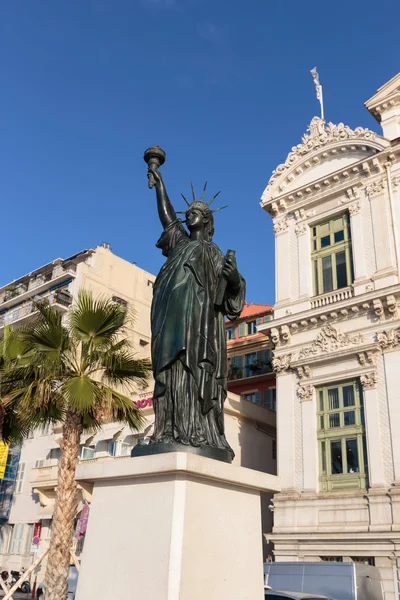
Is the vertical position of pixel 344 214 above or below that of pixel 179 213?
above

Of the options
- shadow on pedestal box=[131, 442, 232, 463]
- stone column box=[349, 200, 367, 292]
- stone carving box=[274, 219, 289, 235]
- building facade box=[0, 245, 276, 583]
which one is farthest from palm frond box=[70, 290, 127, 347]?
stone carving box=[274, 219, 289, 235]

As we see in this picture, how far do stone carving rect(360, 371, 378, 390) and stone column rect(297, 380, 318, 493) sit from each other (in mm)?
2410

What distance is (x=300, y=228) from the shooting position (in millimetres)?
26453

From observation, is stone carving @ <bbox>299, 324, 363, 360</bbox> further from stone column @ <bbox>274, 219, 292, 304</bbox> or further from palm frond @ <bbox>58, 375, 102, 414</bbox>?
palm frond @ <bbox>58, 375, 102, 414</bbox>

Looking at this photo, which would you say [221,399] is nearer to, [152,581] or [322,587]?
[152,581]

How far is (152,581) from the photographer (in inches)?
158

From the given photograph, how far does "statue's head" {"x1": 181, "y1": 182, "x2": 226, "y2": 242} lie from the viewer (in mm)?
6003

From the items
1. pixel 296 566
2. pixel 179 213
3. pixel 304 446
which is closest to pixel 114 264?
pixel 304 446

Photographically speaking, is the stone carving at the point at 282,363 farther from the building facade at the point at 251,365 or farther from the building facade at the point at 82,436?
the building facade at the point at 251,365

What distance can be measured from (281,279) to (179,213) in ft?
66.0

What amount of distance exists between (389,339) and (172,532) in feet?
60.9

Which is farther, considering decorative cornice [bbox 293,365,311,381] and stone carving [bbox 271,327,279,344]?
stone carving [bbox 271,327,279,344]

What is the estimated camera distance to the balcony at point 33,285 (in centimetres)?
4394

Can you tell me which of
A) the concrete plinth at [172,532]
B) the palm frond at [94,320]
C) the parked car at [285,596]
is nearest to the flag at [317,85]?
the palm frond at [94,320]
